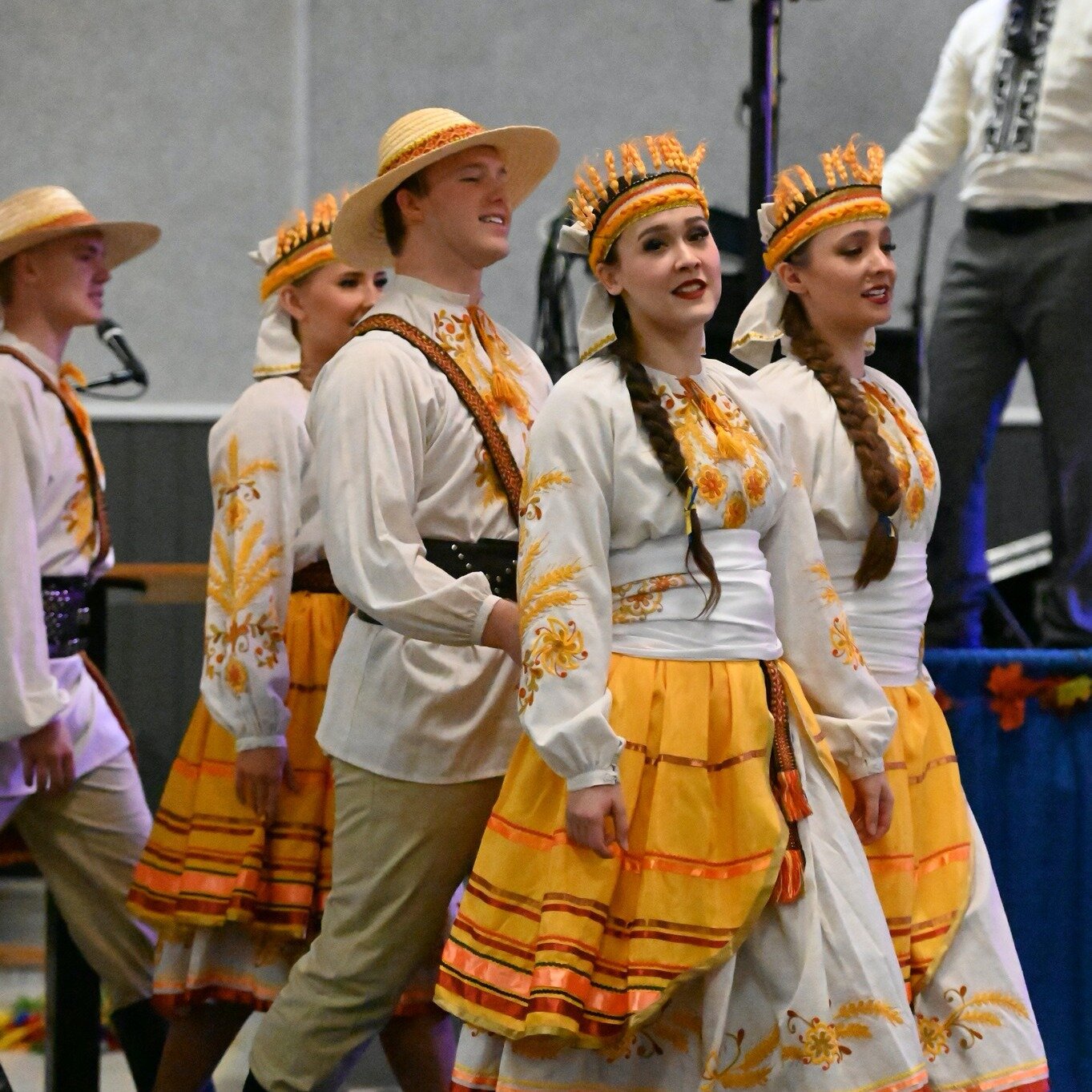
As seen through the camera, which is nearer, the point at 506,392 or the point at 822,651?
the point at 822,651

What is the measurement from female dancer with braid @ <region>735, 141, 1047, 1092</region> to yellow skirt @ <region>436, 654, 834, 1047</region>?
1.11 ft

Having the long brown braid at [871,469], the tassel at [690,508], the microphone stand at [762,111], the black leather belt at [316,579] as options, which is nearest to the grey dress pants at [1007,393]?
the microphone stand at [762,111]

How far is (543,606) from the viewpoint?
78.9 inches

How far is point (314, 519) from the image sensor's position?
2859mm

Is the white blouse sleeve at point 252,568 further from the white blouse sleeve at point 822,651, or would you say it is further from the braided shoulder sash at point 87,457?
the white blouse sleeve at point 822,651

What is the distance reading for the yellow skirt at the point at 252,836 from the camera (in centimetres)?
273

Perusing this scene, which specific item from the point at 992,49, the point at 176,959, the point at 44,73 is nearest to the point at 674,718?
the point at 176,959

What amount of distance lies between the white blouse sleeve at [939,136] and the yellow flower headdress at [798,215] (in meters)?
1.00

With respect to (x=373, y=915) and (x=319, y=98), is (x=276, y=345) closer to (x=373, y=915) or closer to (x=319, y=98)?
(x=373, y=915)

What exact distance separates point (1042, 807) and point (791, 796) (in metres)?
1.14

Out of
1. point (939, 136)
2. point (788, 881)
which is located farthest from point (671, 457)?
point (939, 136)

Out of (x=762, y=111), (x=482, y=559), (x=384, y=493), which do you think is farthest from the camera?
(x=762, y=111)

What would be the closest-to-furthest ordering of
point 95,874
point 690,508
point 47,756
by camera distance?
1. point 690,508
2. point 47,756
3. point 95,874

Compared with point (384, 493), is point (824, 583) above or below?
below
